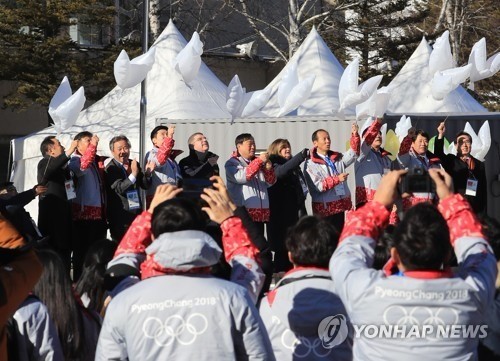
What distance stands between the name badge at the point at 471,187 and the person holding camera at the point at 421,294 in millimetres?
7780

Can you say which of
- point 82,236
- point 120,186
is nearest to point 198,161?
point 120,186

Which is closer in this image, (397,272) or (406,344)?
(406,344)

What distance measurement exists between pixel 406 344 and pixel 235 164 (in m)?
6.77

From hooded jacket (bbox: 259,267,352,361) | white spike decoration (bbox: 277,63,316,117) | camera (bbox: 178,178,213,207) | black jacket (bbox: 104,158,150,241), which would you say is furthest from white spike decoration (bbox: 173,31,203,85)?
hooded jacket (bbox: 259,267,352,361)

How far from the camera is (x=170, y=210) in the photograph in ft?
12.1

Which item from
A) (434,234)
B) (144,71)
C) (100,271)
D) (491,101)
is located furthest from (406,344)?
(491,101)

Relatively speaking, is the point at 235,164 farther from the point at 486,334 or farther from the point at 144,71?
the point at 486,334

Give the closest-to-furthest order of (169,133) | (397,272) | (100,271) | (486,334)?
(486,334)
(397,272)
(100,271)
(169,133)

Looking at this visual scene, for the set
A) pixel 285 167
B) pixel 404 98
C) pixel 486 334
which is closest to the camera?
pixel 486 334

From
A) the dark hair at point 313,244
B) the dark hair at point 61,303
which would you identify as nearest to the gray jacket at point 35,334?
the dark hair at point 61,303

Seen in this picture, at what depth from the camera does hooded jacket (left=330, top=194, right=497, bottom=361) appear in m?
3.34

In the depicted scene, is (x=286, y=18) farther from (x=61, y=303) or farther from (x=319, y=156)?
(x=61, y=303)

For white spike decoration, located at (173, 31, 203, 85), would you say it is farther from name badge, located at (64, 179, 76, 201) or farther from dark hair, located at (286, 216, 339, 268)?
dark hair, located at (286, 216, 339, 268)

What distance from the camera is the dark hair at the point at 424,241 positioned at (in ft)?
11.0
